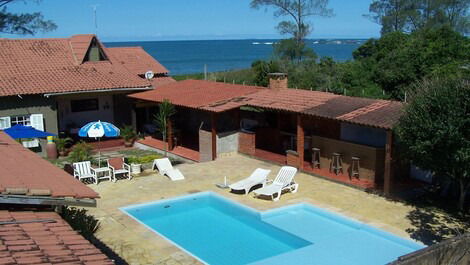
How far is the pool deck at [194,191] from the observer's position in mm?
13617

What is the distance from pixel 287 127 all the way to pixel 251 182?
717 cm

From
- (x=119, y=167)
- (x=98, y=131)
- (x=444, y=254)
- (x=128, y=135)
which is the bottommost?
(x=119, y=167)

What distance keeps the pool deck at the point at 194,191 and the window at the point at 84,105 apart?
955cm

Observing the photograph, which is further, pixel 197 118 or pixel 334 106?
pixel 197 118

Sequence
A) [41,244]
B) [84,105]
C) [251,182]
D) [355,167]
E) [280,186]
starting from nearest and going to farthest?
1. [41,244]
2. [280,186]
3. [251,182]
4. [355,167]
5. [84,105]

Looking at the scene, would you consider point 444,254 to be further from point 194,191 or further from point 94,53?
point 94,53

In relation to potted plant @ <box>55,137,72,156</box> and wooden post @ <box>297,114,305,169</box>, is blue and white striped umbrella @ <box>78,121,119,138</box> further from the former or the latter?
wooden post @ <box>297,114,305,169</box>

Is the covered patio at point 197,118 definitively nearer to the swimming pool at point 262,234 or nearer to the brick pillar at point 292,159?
the brick pillar at point 292,159

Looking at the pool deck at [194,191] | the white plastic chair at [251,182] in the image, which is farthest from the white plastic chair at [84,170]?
the white plastic chair at [251,182]

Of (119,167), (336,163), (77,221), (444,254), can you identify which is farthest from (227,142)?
(444,254)

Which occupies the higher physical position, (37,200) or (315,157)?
(37,200)

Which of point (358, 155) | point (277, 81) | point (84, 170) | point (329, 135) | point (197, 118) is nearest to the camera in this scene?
point (358, 155)

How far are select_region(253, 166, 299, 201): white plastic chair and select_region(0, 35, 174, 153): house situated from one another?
13.4m

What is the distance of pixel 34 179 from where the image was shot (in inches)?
336
